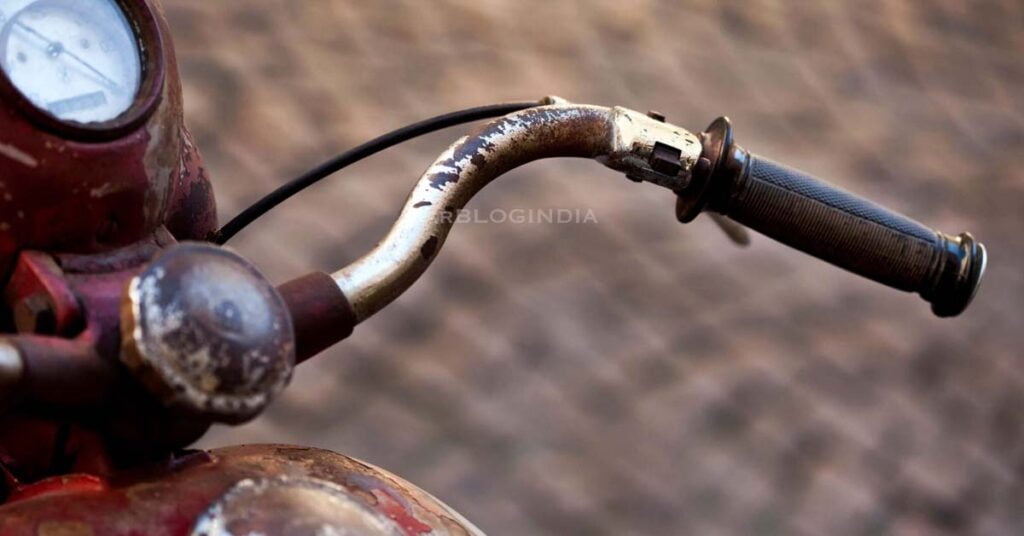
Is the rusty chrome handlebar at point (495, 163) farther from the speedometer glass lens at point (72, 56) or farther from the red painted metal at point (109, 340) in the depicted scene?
the speedometer glass lens at point (72, 56)

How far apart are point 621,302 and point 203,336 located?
63.5 inches

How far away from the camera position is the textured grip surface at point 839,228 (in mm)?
810

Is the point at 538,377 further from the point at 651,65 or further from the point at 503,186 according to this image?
the point at 651,65

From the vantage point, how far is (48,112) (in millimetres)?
602

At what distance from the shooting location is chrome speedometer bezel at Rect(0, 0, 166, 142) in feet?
1.95

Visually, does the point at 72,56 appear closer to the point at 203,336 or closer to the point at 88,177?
the point at 88,177

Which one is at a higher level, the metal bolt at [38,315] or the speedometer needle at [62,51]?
the speedometer needle at [62,51]

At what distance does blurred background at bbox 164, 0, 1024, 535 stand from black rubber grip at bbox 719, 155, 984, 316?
1068 millimetres

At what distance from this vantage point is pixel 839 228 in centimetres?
82

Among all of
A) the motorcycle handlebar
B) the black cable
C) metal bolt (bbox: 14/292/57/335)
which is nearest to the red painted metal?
metal bolt (bbox: 14/292/57/335)

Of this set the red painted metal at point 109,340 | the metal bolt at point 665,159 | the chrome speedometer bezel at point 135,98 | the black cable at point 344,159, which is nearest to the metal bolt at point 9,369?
the red painted metal at point 109,340

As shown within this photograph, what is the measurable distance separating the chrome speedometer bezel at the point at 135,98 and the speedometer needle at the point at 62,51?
0.01 meters

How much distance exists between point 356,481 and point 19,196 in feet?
0.72

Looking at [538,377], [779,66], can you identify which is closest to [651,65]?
[779,66]
